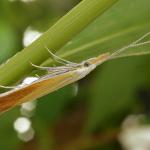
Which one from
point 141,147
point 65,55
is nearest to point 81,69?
point 65,55

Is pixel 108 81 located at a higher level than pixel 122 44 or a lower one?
higher

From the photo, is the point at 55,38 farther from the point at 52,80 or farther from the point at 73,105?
the point at 73,105

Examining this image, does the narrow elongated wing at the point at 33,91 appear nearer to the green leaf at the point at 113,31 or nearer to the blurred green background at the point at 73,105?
the green leaf at the point at 113,31

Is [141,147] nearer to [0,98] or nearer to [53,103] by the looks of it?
[53,103]

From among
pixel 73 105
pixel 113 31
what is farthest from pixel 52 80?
pixel 73 105

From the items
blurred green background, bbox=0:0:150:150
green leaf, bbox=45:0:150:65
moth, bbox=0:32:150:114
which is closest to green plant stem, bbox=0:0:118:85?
moth, bbox=0:32:150:114

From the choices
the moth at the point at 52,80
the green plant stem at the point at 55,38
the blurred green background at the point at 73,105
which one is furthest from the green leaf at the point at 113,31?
the blurred green background at the point at 73,105
